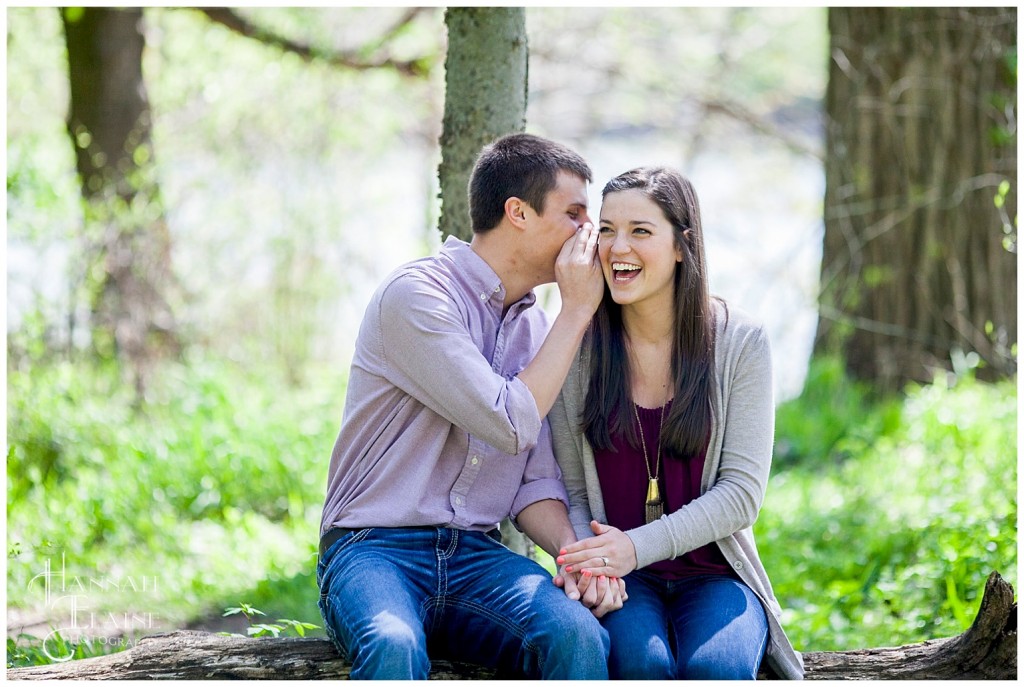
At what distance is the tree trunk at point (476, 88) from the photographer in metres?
3.66

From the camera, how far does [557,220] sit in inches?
120

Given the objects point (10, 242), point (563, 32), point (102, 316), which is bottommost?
point (102, 316)

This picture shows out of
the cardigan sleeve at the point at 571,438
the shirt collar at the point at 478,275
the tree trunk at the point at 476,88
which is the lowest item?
the cardigan sleeve at the point at 571,438

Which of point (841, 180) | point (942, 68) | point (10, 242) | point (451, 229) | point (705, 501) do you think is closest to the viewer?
point (705, 501)

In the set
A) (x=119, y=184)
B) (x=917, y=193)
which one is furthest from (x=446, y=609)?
(x=119, y=184)

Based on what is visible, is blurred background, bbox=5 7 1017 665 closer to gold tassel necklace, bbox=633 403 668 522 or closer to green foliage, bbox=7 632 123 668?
green foliage, bbox=7 632 123 668

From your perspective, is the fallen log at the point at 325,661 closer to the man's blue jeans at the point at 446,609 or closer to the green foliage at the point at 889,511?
the man's blue jeans at the point at 446,609

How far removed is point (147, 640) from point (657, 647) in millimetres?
1388

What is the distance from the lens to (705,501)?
2.87 m

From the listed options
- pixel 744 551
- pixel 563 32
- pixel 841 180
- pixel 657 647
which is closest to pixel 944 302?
pixel 841 180

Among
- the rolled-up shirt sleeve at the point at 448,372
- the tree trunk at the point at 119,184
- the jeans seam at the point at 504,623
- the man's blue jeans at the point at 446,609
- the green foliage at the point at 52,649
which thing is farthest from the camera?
the tree trunk at the point at 119,184

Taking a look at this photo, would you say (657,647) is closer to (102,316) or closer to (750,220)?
(102,316)

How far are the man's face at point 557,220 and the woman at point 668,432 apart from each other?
0.32 feet

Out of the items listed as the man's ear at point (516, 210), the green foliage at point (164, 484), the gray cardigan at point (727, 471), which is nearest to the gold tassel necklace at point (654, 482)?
the gray cardigan at point (727, 471)
